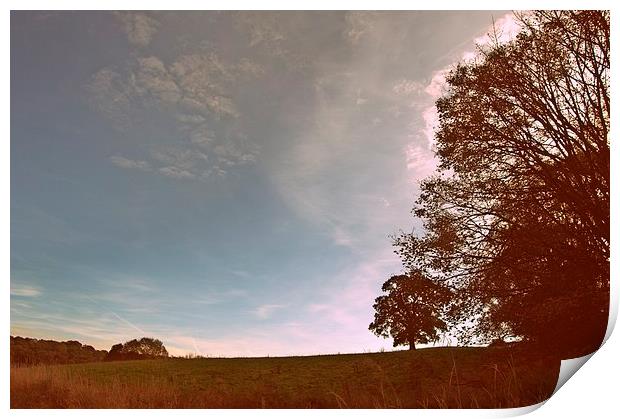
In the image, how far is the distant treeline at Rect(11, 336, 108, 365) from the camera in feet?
20.2

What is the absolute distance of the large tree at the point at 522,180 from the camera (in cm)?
625

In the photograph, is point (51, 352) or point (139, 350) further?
point (139, 350)

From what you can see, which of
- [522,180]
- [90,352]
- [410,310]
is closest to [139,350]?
[90,352]

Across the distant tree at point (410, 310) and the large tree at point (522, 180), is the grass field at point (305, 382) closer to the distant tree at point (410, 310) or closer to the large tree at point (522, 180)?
the distant tree at point (410, 310)

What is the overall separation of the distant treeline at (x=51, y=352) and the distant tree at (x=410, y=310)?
3.61m

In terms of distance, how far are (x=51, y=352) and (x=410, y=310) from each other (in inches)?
181

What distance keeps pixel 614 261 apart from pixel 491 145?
6.54 ft

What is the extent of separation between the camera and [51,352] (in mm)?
6535

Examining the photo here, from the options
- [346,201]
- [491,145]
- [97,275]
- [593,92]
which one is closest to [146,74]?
[97,275]

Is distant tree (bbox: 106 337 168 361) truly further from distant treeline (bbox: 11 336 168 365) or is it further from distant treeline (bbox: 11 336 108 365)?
distant treeline (bbox: 11 336 108 365)

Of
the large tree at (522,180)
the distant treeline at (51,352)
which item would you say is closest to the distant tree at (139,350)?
the distant treeline at (51,352)

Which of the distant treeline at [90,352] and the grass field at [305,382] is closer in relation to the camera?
the grass field at [305,382]

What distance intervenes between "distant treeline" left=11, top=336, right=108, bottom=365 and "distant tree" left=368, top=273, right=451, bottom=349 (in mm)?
3611
